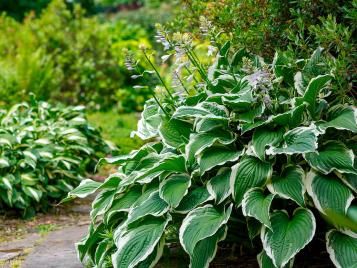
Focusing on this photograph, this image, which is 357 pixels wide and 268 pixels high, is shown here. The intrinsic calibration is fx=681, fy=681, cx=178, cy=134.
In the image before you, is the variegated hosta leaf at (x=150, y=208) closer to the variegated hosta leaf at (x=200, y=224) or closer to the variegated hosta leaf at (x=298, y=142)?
the variegated hosta leaf at (x=200, y=224)

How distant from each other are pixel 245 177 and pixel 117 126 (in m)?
6.25

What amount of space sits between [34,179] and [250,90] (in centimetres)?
260

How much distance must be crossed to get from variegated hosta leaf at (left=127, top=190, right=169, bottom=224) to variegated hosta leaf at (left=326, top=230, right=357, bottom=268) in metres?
0.83

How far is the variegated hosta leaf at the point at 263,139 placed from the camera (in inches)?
134

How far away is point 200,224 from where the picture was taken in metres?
3.34

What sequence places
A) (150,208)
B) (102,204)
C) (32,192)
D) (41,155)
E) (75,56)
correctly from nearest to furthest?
(150,208) < (102,204) < (32,192) < (41,155) < (75,56)

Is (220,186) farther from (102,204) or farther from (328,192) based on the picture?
(102,204)

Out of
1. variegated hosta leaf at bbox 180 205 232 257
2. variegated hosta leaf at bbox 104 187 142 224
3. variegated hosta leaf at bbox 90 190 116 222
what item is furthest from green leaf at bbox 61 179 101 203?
variegated hosta leaf at bbox 180 205 232 257

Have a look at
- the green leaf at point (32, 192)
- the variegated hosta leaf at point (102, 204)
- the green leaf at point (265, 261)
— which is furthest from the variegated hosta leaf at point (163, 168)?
the green leaf at point (32, 192)

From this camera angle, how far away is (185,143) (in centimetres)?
380

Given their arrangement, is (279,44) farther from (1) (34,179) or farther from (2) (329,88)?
(1) (34,179)

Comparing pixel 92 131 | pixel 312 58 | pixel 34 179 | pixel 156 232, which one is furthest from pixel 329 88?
pixel 92 131

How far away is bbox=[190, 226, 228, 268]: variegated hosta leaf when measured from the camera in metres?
3.33

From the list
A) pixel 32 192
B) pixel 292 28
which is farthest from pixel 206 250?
pixel 32 192
